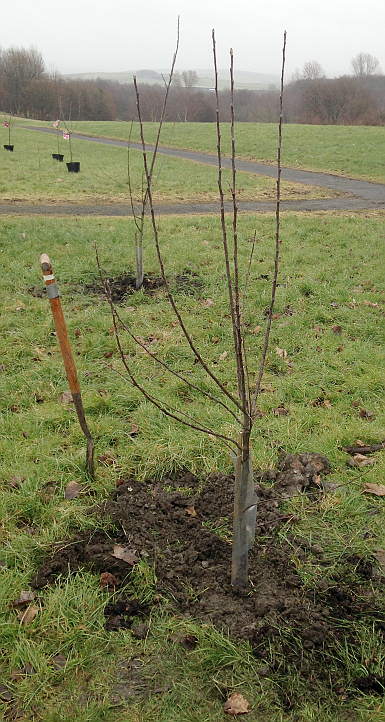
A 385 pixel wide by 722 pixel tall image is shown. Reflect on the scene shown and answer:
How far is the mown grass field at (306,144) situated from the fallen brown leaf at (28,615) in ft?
56.0

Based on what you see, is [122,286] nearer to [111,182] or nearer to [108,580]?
[108,580]

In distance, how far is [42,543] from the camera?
102 inches

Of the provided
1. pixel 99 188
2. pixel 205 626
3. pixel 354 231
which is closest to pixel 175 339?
pixel 205 626

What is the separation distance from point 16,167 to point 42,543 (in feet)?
57.4

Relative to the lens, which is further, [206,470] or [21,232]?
[21,232]

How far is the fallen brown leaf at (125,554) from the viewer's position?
8.03 ft

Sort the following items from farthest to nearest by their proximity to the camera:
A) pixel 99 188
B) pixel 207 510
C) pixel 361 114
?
pixel 361 114
pixel 99 188
pixel 207 510

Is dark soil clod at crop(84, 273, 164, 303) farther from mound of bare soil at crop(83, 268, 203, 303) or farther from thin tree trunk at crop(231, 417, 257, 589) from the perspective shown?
thin tree trunk at crop(231, 417, 257, 589)

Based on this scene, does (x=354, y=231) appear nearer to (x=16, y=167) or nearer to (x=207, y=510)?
(x=207, y=510)

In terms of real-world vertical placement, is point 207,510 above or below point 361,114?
below

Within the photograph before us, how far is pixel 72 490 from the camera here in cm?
295

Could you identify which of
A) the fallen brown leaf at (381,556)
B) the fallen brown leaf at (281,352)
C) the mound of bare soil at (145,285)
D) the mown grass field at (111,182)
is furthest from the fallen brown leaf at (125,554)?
the mown grass field at (111,182)

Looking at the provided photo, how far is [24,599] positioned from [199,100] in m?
43.8

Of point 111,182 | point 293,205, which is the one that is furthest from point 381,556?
point 111,182
